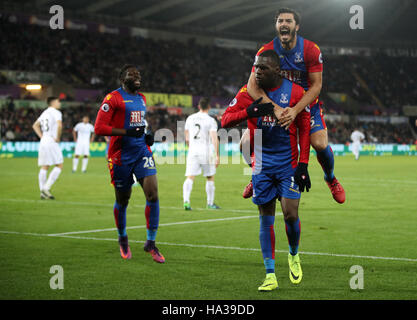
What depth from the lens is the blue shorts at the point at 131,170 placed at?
26.1 feet

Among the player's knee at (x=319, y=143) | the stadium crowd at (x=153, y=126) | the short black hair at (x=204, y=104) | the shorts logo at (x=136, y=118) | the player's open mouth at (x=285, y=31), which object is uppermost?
the stadium crowd at (x=153, y=126)

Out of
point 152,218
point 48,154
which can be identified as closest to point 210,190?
point 48,154

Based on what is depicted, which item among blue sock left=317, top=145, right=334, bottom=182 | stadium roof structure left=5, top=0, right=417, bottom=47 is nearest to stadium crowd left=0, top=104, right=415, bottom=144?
stadium roof structure left=5, top=0, right=417, bottom=47

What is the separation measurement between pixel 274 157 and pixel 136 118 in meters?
2.51

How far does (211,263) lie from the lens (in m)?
7.59

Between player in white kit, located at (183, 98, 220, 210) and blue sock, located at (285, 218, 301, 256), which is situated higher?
player in white kit, located at (183, 98, 220, 210)

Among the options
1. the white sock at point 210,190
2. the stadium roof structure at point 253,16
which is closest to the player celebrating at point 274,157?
the white sock at point 210,190

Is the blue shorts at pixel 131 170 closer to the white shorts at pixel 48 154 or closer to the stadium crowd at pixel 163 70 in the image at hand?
the white shorts at pixel 48 154

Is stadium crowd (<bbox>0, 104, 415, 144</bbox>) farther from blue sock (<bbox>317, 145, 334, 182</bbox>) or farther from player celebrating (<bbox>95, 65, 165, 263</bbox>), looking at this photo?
blue sock (<bbox>317, 145, 334, 182</bbox>)

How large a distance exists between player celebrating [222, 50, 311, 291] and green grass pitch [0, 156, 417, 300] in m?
0.50

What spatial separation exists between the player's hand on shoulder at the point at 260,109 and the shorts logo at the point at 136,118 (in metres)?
2.59

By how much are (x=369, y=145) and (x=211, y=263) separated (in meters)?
44.2

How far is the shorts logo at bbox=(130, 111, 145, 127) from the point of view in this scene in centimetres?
806

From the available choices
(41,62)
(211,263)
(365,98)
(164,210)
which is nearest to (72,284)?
(211,263)
